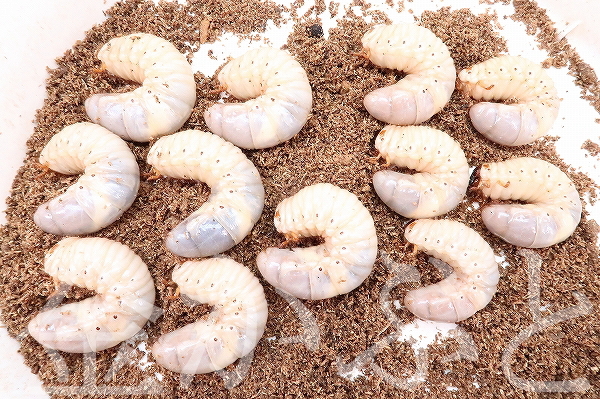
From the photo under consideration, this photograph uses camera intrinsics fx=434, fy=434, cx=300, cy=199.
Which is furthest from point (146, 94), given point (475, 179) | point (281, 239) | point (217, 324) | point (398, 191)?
point (475, 179)

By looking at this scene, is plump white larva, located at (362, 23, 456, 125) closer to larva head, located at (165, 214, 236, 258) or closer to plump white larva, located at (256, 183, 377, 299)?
plump white larva, located at (256, 183, 377, 299)

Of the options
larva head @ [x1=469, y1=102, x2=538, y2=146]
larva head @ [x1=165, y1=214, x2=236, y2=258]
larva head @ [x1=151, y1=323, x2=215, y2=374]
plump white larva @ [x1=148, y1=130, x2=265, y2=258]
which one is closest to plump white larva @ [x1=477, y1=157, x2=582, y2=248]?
larva head @ [x1=469, y1=102, x2=538, y2=146]

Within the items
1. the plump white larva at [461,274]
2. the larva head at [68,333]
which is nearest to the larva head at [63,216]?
the larva head at [68,333]

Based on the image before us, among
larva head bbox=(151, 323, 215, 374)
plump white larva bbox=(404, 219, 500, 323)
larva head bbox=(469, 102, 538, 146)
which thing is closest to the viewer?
larva head bbox=(151, 323, 215, 374)

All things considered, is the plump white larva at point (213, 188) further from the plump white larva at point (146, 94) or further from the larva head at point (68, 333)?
the larva head at point (68, 333)

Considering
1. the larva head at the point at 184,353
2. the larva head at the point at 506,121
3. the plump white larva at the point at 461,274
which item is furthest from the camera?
the larva head at the point at 506,121

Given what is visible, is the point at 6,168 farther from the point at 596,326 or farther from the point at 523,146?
the point at 596,326
